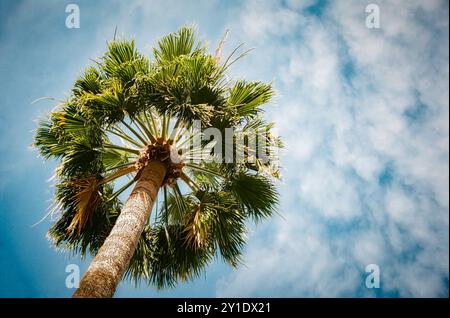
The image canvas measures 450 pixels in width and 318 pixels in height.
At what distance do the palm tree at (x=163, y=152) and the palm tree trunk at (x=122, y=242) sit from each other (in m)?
0.05

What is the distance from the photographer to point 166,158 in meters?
6.23

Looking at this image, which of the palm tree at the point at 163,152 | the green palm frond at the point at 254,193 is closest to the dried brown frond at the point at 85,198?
the palm tree at the point at 163,152

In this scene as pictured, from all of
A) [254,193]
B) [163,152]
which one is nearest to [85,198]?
[163,152]

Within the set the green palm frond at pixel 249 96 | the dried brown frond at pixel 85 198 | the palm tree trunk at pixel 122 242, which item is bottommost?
the palm tree trunk at pixel 122 242

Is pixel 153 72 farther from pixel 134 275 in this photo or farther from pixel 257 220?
pixel 134 275

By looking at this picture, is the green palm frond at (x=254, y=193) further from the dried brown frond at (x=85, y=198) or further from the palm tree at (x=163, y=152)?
the dried brown frond at (x=85, y=198)

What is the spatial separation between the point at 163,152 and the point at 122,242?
2193 millimetres

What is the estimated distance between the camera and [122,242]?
14.7ft

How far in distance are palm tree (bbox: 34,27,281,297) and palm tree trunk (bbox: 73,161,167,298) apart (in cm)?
5

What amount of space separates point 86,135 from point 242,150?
9.36ft

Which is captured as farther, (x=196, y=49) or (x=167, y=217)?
(x=167, y=217)

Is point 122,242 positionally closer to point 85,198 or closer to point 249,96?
point 85,198

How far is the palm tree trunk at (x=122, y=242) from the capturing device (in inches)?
150
